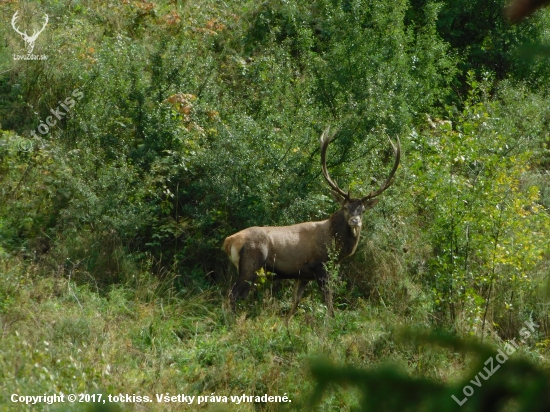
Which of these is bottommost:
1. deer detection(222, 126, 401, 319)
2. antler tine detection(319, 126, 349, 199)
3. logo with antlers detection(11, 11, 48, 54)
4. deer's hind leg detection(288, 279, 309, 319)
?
deer's hind leg detection(288, 279, 309, 319)

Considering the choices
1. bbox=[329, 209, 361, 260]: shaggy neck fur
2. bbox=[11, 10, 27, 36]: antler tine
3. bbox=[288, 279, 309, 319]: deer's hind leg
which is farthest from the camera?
bbox=[11, 10, 27, 36]: antler tine

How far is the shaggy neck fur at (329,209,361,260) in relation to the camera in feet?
35.4

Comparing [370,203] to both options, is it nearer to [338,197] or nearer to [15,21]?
[338,197]

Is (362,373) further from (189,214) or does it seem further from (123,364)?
(189,214)

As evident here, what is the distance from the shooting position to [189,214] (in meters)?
11.7

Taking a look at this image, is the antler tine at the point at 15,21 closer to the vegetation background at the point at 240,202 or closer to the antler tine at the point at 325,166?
the vegetation background at the point at 240,202

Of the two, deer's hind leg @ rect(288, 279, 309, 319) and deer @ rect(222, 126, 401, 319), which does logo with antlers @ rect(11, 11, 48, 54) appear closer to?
deer @ rect(222, 126, 401, 319)

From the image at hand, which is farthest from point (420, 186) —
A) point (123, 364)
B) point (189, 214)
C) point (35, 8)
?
point (35, 8)

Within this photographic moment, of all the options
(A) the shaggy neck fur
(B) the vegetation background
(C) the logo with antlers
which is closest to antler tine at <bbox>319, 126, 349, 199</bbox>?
(A) the shaggy neck fur

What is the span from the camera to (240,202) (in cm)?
1145

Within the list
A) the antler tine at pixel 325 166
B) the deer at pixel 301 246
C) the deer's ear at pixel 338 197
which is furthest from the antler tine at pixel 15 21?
the deer's ear at pixel 338 197

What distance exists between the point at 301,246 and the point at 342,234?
0.62 meters

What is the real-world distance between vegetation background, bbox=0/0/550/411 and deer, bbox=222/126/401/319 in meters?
0.39

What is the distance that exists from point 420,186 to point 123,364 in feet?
15.4
